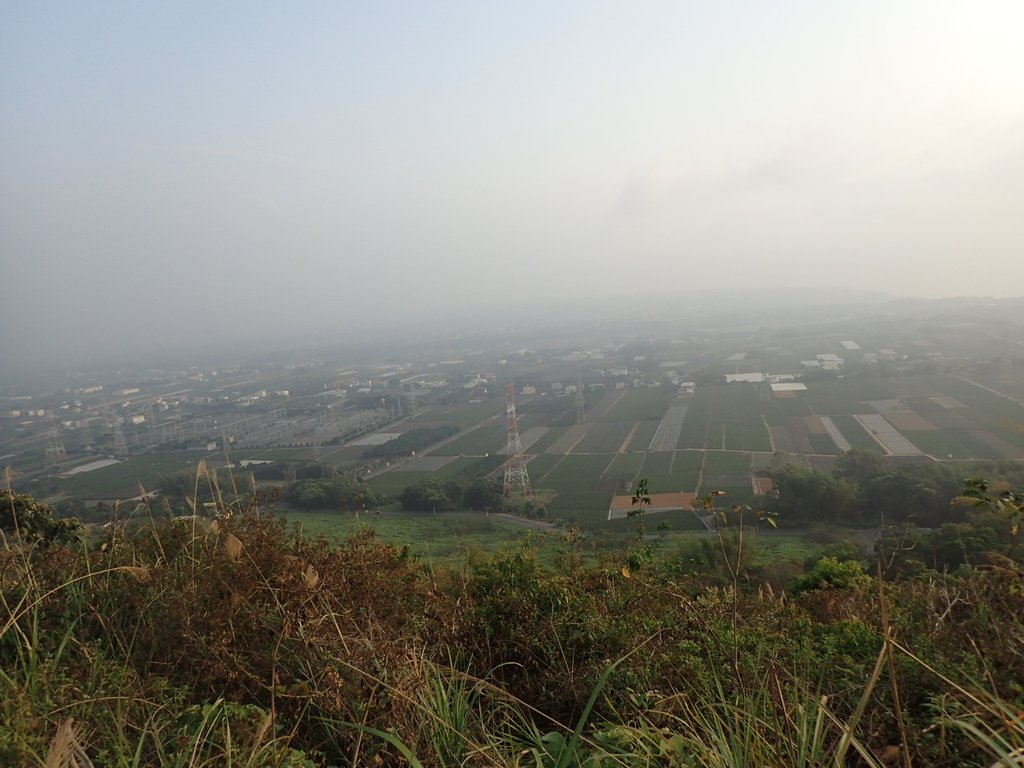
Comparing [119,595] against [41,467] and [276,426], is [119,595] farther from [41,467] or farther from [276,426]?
Result: [276,426]

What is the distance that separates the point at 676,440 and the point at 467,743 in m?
20.0

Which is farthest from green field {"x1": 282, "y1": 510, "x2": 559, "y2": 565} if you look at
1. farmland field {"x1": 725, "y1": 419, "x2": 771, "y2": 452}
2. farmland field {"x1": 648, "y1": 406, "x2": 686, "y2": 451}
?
farmland field {"x1": 725, "y1": 419, "x2": 771, "y2": 452}

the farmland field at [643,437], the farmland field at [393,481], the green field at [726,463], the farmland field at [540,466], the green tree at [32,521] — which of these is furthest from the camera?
the farmland field at [643,437]

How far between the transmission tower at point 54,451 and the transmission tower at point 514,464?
16020 millimetres

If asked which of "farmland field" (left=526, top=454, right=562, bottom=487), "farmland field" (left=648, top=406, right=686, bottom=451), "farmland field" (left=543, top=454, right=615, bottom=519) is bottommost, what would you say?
"farmland field" (left=526, top=454, right=562, bottom=487)

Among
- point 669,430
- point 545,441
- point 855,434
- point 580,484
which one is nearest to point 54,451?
point 545,441

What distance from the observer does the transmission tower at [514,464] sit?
16688 millimetres

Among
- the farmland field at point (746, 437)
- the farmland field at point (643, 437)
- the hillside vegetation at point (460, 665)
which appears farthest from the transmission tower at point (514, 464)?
the hillside vegetation at point (460, 665)

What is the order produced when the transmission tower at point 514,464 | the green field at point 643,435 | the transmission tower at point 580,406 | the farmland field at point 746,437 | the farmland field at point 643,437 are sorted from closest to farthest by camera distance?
the transmission tower at point 514,464, the farmland field at point 746,437, the farmland field at point 643,437, the green field at point 643,435, the transmission tower at point 580,406

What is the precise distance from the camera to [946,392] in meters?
21.4

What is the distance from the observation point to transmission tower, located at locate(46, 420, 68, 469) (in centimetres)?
1995

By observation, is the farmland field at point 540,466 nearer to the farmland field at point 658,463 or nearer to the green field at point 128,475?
the farmland field at point 658,463

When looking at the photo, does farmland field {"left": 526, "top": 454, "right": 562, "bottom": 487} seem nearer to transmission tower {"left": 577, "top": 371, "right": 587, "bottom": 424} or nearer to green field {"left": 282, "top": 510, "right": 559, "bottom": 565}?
green field {"left": 282, "top": 510, "right": 559, "bottom": 565}

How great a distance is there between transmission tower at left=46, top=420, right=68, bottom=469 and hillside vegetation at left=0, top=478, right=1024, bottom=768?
69.8 feet
